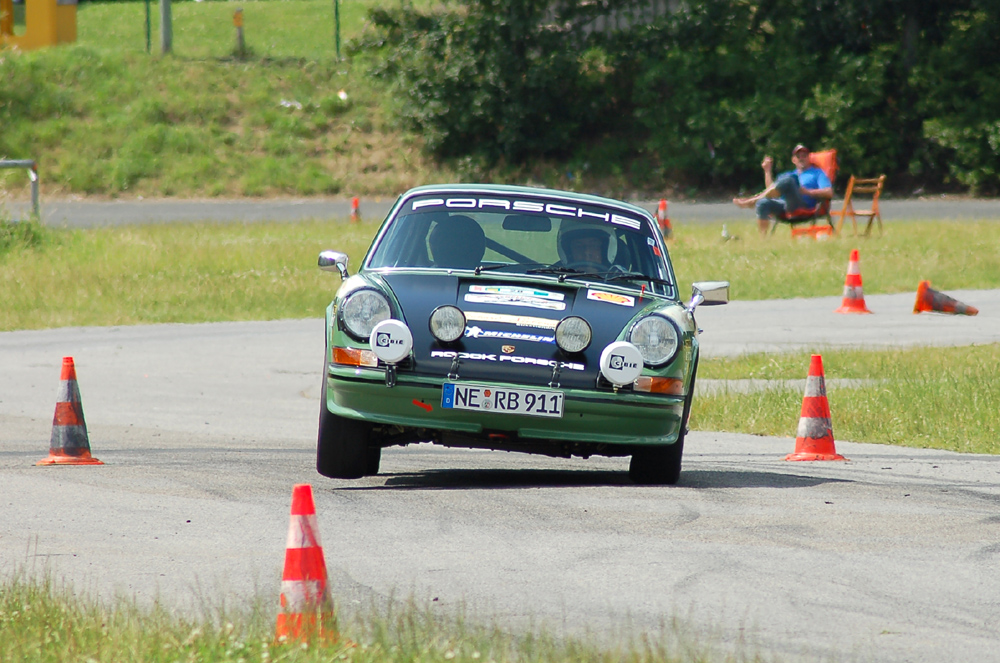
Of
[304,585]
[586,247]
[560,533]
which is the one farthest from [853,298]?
[304,585]

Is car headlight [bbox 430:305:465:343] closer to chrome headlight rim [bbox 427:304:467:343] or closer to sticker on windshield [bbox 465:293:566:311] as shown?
chrome headlight rim [bbox 427:304:467:343]

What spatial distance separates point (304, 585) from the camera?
4.04 m

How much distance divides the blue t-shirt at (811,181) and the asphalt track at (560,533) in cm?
1363

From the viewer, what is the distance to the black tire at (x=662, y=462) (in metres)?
7.25

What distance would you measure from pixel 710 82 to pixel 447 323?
3681cm

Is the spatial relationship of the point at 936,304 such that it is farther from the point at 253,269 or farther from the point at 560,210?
the point at 560,210

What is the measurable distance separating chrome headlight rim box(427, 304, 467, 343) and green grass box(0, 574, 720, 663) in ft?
7.77

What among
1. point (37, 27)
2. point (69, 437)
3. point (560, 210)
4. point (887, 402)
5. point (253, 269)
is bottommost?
point (253, 269)

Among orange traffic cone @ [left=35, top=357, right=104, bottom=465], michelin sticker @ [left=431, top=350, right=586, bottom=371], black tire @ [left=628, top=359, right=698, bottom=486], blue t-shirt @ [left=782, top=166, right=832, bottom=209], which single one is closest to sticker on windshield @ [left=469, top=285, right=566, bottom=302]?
michelin sticker @ [left=431, top=350, right=586, bottom=371]

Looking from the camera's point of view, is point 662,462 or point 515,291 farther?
point 662,462

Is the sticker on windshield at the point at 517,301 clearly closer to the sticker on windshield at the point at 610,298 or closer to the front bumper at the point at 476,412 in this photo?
the sticker on windshield at the point at 610,298

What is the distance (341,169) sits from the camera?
41156 mm

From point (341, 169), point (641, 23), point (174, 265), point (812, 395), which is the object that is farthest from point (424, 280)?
point (641, 23)

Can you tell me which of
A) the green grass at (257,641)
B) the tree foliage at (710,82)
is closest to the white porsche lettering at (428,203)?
the green grass at (257,641)
